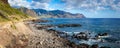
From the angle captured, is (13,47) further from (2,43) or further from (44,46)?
(44,46)

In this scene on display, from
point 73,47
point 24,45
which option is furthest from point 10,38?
point 73,47

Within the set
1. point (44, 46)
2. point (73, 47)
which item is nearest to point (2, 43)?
point (44, 46)

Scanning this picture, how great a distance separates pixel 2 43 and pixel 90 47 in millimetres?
24870

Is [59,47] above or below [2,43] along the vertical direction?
below

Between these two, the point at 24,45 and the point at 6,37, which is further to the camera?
the point at 24,45

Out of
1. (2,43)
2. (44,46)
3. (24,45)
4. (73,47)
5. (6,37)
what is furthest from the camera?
(73,47)

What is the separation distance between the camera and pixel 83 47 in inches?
1966

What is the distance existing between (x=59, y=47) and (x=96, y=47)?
9365mm

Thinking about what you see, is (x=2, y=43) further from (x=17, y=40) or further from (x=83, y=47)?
(x=83, y=47)

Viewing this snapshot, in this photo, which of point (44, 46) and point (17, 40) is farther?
point (44, 46)

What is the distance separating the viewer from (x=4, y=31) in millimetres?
34469

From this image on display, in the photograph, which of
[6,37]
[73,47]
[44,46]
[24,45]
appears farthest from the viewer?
[73,47]

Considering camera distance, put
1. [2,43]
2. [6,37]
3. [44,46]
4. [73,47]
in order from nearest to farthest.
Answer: [2,43]
[6,37]
[44,46]
[73,47]

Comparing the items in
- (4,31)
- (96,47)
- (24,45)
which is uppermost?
(4,31)
